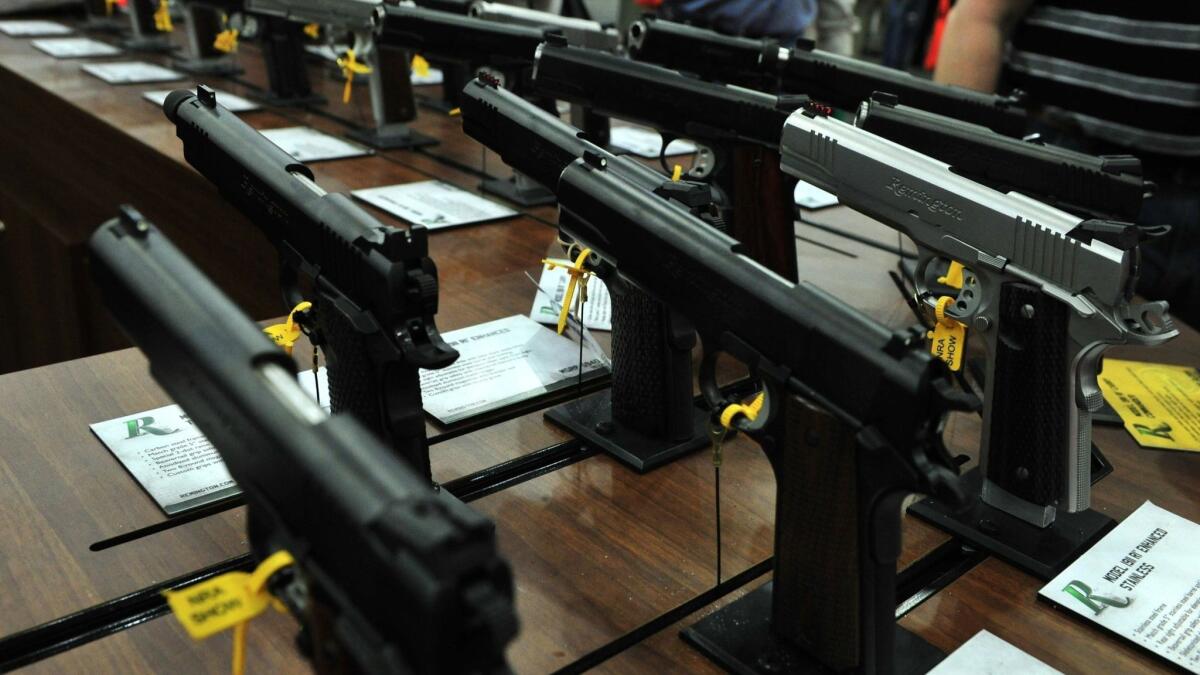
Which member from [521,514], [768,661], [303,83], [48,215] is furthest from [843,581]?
[48,215]

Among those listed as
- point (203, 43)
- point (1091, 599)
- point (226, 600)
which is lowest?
point (1091, 599)

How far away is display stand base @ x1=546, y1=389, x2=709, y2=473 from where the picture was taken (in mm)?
1206

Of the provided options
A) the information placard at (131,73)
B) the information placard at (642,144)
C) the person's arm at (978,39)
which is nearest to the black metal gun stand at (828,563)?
the person's arm at (978,39)

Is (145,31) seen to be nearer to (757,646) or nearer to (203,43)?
(203,43)

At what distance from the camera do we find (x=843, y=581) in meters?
0.81

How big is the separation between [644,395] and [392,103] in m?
1.50

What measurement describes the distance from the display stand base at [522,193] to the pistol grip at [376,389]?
1.10 meters

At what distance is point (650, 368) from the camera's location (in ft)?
3.90

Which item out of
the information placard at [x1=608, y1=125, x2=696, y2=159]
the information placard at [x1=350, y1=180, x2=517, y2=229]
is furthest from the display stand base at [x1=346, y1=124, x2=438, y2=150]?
the information placard at [x1=608, y1=125, x2=696, y2=159]

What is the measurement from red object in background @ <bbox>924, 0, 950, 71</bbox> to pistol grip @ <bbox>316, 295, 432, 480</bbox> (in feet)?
10.3

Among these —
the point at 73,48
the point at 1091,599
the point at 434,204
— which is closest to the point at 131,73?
the point at 73,48

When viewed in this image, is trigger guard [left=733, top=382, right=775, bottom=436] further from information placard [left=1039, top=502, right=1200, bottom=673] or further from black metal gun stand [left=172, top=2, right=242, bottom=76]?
black metal gun stand [left=172, top=2, right=242, bottom=76]

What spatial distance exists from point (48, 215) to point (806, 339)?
10.4ft

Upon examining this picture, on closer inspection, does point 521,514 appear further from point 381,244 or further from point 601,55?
point 601,55
